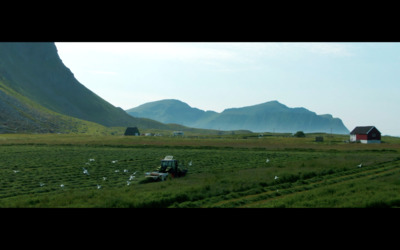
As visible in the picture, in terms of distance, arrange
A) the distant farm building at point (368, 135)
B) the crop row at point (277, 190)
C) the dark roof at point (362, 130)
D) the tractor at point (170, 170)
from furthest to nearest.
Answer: the dark roof at point (362, 130), the distant farm building at point (368, 135), the tractor at point (170, 170), the crop row at point (277, 190)

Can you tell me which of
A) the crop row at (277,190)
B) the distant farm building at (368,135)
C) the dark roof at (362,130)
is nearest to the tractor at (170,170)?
the crop row at (277,190)

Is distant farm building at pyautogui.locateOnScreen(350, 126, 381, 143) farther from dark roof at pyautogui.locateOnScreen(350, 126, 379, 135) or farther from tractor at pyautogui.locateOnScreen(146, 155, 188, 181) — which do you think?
tractor at pyautogui.locateOnScreen(146, 155, 188, 181)

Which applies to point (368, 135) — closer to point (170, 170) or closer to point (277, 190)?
point (170, 170)

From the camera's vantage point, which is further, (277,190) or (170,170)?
(170,170)

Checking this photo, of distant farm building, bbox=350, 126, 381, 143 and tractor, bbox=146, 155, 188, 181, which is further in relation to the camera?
distant farm building, bbox=350, 126, 381, 143

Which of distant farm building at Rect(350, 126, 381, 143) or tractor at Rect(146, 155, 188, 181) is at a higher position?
distant farm building at Rect(350, 126, 381, 143)

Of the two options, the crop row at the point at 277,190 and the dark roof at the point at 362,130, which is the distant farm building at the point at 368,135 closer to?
the dark roof at the point at 362,130

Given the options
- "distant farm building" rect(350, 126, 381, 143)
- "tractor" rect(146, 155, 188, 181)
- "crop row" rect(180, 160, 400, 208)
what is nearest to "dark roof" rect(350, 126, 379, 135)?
"distant farm building" rect(350, 126, 381, 143)

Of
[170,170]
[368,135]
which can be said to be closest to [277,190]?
[170,170]

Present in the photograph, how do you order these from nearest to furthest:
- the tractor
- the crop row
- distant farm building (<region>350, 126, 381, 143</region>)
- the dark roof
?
1. the crop row
2. the tractor
3. distant farm building (<region>350, 126, 381, 143</region>)
4. the dark roof
